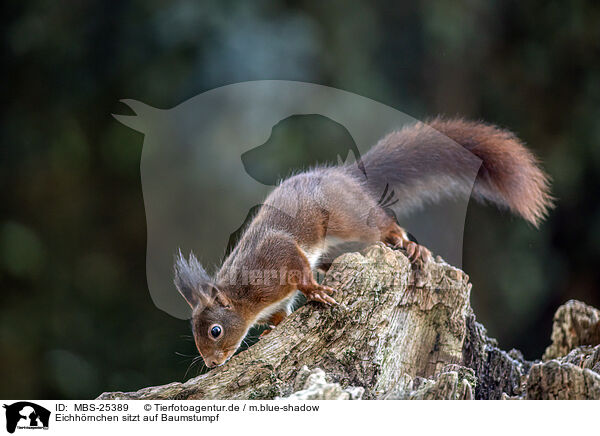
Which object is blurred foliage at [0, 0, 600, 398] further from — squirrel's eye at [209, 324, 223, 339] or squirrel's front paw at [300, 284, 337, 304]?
squirrel's front paw at [300, 284, 337, 304]

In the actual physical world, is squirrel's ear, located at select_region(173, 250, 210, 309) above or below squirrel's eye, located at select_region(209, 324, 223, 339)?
above

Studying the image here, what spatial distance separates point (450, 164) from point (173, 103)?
2.82 feet

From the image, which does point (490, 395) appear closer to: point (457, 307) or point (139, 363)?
point (457, 307)

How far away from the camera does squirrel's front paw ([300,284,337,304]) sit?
1378 mm

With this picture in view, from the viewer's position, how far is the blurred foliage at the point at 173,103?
1.89 metres

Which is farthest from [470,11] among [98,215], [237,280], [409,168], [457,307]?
[98,215]

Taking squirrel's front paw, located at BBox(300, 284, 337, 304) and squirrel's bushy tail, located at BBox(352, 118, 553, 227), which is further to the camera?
squirrel's bushy tail, located at BBox(352, 118, 553, 227)
